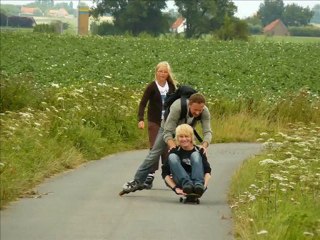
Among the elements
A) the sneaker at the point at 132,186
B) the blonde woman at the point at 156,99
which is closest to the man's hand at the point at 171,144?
the sneaker at the point at 132,186

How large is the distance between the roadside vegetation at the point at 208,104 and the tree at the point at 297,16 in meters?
85.0

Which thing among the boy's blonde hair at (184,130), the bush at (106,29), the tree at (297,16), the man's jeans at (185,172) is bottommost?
the bush at (106,29)

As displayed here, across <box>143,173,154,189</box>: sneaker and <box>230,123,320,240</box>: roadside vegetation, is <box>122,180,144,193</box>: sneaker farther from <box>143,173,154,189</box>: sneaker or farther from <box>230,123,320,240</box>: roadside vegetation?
<box>230,123,320,240</box>: roadside vegetation

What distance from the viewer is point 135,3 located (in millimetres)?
114625

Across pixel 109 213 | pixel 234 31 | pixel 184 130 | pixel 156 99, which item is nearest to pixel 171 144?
pixel 184 130

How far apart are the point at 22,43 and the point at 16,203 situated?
50.5 meters

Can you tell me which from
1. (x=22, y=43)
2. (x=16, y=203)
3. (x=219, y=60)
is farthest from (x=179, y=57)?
(x=16, y=203)

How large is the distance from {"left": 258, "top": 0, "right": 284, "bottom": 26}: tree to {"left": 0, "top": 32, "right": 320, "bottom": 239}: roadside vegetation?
3833 inches

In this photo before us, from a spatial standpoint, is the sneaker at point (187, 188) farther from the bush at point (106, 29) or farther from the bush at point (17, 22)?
the bush at point (17, 22)

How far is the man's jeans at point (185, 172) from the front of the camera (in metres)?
13.4

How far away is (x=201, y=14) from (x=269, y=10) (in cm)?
4332

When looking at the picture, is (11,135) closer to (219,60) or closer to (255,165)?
(255,165)

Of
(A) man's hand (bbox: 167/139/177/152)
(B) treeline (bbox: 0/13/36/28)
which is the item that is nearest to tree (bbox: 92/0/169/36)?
(B) treeline (bbox: 0/13/36/28)

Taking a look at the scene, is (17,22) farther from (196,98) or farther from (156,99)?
(196,98)
